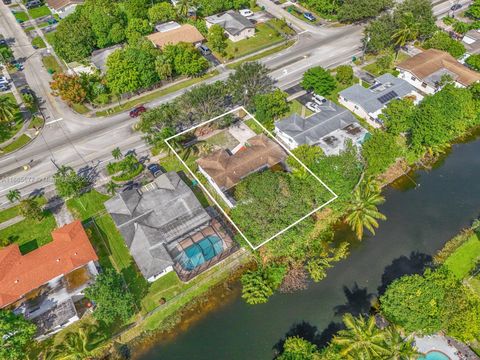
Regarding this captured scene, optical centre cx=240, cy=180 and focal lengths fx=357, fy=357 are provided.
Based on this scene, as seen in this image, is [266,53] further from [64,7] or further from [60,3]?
[60,3]

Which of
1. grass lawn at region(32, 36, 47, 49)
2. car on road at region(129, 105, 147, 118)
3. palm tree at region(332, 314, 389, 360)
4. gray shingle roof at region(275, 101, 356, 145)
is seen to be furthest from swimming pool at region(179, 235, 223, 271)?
grass lawn at region(32, 36, 47, 49)

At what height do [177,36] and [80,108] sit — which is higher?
[177,36]

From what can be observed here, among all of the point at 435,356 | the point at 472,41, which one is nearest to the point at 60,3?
the point at 472,41

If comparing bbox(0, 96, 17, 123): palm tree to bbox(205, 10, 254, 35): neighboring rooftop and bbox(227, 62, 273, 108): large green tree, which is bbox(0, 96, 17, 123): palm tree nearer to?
bbox(227, 62, 273, 108): large green tree

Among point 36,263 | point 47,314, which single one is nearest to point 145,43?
point 36,263

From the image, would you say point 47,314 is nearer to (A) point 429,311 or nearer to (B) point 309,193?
(B) point 309,193

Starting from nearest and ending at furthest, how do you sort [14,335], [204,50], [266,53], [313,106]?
[14,335] → [313,106] → [204,50] → [266,53]
